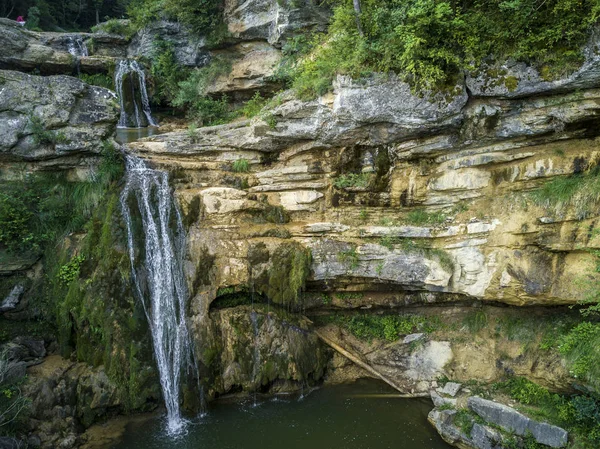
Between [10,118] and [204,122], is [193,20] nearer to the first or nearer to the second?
[204,122]

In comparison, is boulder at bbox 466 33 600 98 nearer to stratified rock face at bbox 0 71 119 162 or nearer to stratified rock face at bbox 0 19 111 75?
stratified rock face at bbox 0 71 119 162

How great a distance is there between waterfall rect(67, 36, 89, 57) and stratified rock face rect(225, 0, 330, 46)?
653cm

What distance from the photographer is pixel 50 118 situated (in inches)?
407

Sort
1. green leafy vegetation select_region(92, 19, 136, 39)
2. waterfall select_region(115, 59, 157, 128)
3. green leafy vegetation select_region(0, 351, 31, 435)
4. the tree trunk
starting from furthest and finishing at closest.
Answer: green leafy vegetation select_region(92, 19, 136, 39) < waterfall select_region(115, 59, 157, 128) < the tree trunk < green leafy vegetation select_region(0, 351, 31, 435)

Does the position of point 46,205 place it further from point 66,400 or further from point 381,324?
point 381,324

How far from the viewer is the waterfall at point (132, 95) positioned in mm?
15242

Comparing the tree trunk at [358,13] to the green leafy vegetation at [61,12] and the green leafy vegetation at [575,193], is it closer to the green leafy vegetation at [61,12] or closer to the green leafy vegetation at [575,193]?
the green leafy vegetation at [575,193]

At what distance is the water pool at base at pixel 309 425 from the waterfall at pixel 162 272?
70 centimetres

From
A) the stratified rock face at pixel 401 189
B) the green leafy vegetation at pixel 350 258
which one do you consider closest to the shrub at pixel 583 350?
the stratified rock face at pixel 401 189

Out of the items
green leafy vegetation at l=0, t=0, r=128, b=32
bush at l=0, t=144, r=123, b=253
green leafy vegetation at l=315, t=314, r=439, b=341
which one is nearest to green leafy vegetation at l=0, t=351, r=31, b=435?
bush at l=0, t=144, r=123, b=253

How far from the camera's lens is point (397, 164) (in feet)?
33.4

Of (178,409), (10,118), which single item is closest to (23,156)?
(10,118)

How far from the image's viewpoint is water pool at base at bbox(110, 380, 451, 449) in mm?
8555

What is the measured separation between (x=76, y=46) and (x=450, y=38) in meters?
15.4
